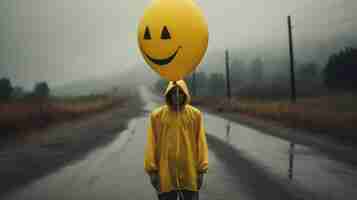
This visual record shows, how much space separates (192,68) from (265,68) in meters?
110

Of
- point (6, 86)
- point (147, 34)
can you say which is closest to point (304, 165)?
point (147, 34)

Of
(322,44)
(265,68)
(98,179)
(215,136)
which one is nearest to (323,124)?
(215,136)

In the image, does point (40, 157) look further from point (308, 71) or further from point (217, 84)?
point (217, 84)

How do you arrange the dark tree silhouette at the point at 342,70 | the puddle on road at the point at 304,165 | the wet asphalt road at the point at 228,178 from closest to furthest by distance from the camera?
the wet asphalt road at the point at 228,178 < the puddle on road at the point at 304,165 < the dark tree silhouette at the point at 342,70

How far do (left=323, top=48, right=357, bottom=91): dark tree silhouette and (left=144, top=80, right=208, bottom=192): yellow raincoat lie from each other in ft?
105

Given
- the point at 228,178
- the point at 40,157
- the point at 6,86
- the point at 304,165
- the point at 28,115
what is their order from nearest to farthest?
the point at 228,178
the point at 304,165
the point at 40,157
the point at 28,115
the point at 6,86

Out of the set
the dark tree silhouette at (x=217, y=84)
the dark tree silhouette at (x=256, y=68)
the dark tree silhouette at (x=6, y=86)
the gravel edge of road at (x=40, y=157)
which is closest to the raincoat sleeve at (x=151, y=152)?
the gravel edge of road at (x=40, y=157)

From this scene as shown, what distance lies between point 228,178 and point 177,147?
12.5 feet

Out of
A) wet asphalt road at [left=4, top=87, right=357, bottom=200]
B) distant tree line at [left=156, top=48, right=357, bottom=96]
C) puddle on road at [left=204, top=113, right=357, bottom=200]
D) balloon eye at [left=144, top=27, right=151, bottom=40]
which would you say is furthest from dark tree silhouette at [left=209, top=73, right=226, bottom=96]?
balloon eye at [left=144, top=27, right=151, bottom=40]

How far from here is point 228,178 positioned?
6098 mm

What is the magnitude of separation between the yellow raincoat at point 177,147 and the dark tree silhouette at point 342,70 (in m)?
32.1

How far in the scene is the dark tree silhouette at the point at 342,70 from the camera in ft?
107

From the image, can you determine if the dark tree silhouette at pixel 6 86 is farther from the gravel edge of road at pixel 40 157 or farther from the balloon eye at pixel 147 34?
the balloon eye at pixel 147 34

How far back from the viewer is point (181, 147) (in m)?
2.57
